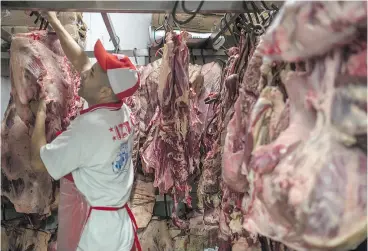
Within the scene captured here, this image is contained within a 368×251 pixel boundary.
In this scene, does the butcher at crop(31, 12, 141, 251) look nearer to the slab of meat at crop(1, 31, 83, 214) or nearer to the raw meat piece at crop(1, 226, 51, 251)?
the slab of meat at crop(1, 31, 83, 214)

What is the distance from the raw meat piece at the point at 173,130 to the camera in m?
2.04

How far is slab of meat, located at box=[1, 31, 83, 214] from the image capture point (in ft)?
5.69

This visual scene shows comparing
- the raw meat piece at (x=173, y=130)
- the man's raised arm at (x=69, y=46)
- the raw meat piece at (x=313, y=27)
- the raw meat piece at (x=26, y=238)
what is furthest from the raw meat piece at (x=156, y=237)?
the raw meat piece at (x=313, y=27)

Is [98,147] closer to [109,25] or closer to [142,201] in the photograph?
[109,25]

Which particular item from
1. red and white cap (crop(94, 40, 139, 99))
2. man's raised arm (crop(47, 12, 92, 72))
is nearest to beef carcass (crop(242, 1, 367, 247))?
red and white cap (crop(94, 40, 139, 99))

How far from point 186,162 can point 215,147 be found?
0.92 ft

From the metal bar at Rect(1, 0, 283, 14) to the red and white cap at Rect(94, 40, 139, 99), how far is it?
23 centimetres

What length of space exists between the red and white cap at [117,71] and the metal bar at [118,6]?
0.76ft

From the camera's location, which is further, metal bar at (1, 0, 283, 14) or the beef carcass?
metal bar at (1, 0, 283, 14)

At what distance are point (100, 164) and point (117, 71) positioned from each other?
0.35 meters

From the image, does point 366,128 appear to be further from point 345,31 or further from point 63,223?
point 63,223

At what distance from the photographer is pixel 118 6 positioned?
136 centimetres

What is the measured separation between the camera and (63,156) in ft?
5.10

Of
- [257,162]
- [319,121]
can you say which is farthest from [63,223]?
[319,121]
